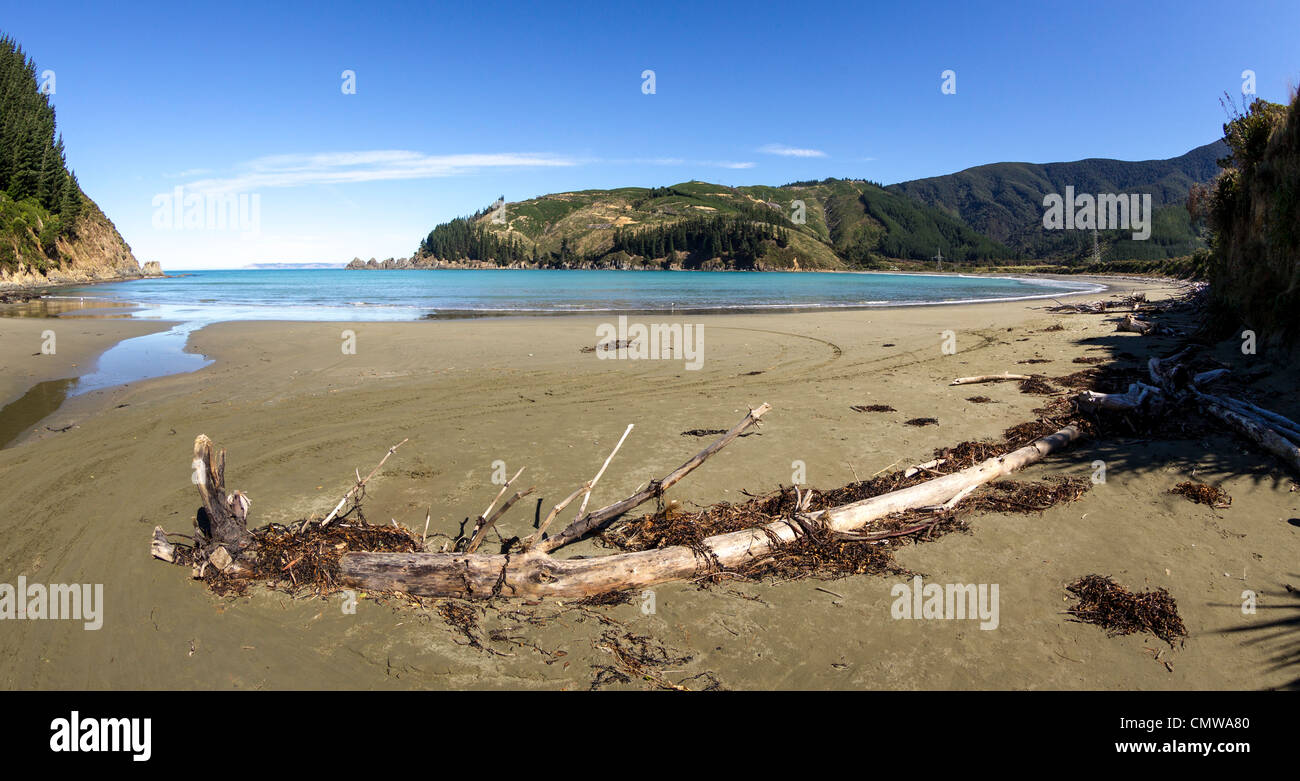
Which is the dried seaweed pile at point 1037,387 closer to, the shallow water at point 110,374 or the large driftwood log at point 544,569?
the large driftwood log at point 544,569

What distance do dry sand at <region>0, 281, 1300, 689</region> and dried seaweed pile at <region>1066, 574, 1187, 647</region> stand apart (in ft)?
0.37

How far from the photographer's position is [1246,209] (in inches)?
561

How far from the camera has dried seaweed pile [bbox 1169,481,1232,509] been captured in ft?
20.7

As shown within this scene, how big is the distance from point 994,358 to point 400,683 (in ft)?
54.6

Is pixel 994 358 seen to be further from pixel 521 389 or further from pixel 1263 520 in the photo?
pixel 521 389

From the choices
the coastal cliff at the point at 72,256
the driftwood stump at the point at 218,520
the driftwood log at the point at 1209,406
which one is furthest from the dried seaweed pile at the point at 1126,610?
the coastal cliff at the point at 72,256

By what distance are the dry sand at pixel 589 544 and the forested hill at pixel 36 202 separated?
71396mm

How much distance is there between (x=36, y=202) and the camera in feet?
230

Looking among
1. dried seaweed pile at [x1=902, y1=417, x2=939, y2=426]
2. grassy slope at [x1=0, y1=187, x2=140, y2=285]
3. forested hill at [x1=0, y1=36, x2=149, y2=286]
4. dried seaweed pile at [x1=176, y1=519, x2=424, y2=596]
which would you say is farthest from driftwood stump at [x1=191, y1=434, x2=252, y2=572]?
grassy slope at [x1=0, y1=187, x2=140, y2=285]

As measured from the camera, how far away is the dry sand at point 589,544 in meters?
4.25

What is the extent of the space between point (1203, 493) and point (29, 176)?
356 feet

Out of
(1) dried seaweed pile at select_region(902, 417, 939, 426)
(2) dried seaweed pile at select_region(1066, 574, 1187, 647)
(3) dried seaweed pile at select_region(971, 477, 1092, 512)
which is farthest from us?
(1) dried seaweed pile at select_region(902, 417, 939, 426)

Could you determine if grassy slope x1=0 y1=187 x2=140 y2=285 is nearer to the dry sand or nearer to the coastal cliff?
the coastal cliff

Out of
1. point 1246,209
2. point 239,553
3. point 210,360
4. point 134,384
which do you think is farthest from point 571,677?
point 1246,209
